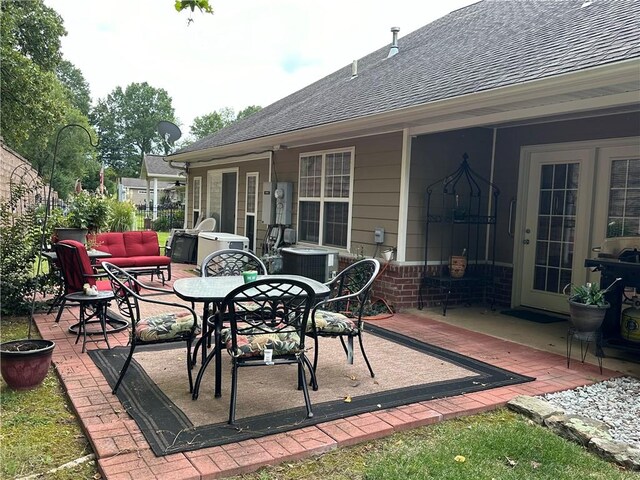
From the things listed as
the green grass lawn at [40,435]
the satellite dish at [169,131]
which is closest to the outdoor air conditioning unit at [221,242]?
the satellite dish at [169,131]

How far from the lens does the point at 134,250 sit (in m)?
8.05

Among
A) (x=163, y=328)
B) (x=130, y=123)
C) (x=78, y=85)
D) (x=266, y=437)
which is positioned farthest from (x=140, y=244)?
(x=130, y=123)

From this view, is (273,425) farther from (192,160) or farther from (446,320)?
(192,160)

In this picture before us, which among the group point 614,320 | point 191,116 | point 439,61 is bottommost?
point 614,320

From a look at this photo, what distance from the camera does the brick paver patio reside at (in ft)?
8.04

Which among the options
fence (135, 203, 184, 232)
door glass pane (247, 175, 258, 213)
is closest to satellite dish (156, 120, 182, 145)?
door glass pane (247, 175, 258, 213)

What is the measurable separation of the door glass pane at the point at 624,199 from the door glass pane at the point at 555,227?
0.45 meters

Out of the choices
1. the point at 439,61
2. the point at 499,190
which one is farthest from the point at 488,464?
the point at 439,61

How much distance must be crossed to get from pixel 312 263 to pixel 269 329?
11.8 ft

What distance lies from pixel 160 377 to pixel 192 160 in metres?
9.80

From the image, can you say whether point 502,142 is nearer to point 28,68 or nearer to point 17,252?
point 17,252

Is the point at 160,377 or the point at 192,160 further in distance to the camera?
the point at 192,160

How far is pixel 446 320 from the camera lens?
5953 millimetres

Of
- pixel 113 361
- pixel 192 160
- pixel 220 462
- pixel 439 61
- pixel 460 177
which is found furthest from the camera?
pixel 192 160
